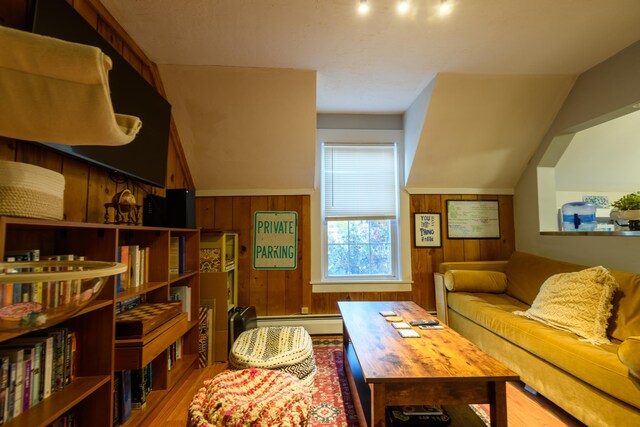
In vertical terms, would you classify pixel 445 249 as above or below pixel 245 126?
below

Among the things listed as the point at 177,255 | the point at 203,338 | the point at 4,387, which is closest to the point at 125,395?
the point at 4,387

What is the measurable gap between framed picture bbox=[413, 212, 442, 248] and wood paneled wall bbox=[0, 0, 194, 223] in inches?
107

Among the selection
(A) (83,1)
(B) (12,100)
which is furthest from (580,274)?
(A) (83,1)

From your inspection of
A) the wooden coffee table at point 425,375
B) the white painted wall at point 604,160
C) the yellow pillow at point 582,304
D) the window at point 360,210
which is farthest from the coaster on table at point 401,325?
the white painted wall at point 604,160

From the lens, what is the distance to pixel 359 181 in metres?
3.27

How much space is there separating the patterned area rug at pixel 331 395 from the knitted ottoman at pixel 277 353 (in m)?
0.11

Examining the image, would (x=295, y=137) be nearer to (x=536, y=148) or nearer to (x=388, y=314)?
(x=388, y=314)

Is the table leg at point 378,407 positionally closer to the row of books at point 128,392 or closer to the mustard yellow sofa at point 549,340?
the mustard yellow sofa at point 549,340

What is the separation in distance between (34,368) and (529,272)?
3464mm

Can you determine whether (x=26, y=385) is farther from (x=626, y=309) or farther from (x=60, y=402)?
(x=626, y=309)

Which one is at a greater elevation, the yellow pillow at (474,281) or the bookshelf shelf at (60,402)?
the yellow pillow at (474,281)

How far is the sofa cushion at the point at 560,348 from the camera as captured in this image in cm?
135

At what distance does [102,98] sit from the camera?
1.89 feet

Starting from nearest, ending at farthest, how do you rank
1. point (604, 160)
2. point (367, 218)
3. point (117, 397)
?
point (117, 397) → point (604, 160) → point (367, 218)
